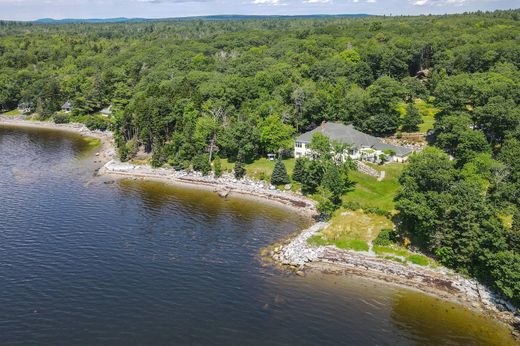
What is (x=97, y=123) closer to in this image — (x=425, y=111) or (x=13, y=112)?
(x=13, y=112)

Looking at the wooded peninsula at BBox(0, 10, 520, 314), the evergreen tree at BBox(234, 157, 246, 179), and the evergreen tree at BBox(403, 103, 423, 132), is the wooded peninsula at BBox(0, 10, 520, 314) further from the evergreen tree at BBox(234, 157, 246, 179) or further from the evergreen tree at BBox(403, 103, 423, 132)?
the evergreen tree at BBox(403, 103, 423, 132)

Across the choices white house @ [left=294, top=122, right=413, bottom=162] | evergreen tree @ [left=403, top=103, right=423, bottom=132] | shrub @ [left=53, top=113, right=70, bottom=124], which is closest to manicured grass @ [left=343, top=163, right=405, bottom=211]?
white house @ [left=294, top=122, right=413, bottom=162]

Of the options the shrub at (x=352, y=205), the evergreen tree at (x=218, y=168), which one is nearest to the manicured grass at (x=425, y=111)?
the shrub at (x=352, y=205)

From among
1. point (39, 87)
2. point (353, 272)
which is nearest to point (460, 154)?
point (353, 272)

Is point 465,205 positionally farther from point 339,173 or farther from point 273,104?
point 273,104

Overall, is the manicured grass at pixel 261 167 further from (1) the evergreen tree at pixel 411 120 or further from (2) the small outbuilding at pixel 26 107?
(2) the small outbuilding at pixel 26 107
